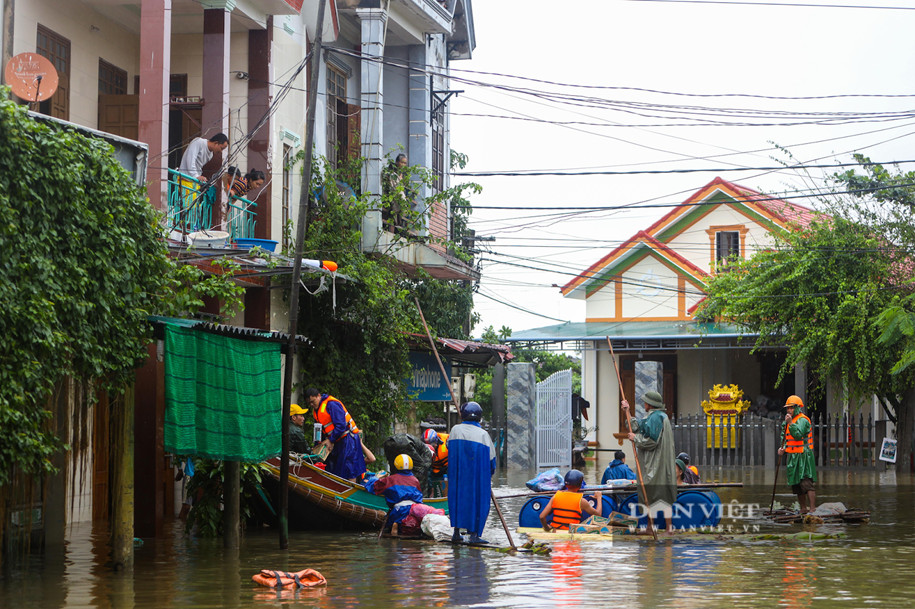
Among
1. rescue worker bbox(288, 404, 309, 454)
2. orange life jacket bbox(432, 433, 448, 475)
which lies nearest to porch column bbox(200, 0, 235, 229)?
rescue worker bbox(288, 404, 309, 454)

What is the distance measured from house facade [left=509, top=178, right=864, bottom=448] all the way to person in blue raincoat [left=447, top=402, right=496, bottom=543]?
69.9 feet

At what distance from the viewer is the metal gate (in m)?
29.2

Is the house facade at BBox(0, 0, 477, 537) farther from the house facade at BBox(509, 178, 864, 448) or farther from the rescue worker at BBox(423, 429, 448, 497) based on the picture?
the house facade at BBox(509, 178, 864, 448)

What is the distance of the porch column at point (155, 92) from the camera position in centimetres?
1522

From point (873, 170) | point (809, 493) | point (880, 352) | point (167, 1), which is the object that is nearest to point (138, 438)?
point (167, 1)

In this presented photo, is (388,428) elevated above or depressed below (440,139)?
below

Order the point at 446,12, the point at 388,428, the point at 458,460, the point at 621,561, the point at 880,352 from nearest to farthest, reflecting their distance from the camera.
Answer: the point at 621,561 → the point at 458,460 → the point at 388,428 → the point at 446,12 → the point at 880,352

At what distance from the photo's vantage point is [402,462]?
1524 centimetres

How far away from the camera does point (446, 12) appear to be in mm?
24031

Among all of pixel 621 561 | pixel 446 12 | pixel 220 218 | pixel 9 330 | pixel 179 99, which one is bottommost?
pixel 621 561

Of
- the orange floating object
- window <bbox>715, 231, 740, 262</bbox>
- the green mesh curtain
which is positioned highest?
window <bbox>715, 231, 740, 262</bbox>

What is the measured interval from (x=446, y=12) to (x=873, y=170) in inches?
464

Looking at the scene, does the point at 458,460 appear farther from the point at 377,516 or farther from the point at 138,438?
the point at 138,438

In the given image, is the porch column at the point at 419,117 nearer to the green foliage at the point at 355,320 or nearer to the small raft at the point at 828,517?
the green foliage at the point at 355,320
